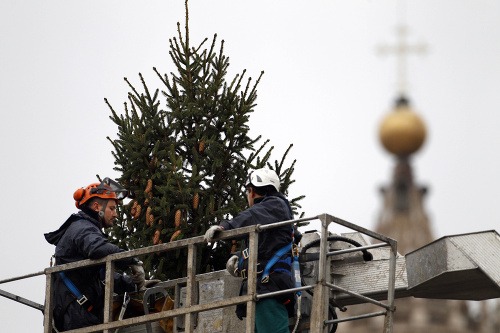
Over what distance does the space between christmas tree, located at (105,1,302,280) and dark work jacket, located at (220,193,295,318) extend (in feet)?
8.86

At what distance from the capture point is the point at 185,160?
19984mm

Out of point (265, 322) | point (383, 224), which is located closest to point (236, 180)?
point (265, 322)

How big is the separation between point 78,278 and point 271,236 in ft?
6.91

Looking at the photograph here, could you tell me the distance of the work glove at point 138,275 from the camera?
17156 millimetres

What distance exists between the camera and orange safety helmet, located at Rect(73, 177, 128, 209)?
17.5 metres

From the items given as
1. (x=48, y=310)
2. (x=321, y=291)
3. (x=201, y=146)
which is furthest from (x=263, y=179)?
(x=201, y=146)

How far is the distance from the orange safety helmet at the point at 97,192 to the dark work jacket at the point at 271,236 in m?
1.79

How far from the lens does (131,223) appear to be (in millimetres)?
19438

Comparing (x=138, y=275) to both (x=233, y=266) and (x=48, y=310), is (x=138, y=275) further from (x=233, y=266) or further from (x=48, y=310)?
(x=233, y=266)

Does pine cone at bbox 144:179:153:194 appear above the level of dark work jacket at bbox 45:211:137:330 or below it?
above

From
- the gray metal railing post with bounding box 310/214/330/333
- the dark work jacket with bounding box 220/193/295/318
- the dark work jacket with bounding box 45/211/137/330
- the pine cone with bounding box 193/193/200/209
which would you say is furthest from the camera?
the pine cone with bounding box 193/193/200/209

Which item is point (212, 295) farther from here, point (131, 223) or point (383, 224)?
point (383, 224)

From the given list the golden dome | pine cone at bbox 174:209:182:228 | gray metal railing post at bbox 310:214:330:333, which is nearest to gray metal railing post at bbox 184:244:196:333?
gray metal railing post at bbox 310:214:330:333

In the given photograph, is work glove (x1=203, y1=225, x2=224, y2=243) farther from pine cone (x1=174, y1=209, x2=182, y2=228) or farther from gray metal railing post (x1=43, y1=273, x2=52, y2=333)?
pine cone (x1=174, y1=209, x2=182, y2=228)
